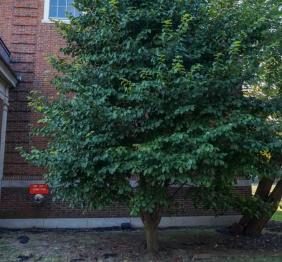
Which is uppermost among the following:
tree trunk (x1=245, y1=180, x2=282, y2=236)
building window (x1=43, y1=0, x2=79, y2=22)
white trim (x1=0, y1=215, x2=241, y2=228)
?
building window (x1=43, y1=0, x2=79, y2=22)

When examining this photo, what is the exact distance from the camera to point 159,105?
25.8 ft

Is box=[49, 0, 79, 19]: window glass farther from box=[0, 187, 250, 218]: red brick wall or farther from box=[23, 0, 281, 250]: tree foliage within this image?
box=[0, 187, 250, 218]: red brick wall

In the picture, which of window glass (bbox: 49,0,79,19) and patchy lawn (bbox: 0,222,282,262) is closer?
patchy lawn (bbox: 0,222,282,262)

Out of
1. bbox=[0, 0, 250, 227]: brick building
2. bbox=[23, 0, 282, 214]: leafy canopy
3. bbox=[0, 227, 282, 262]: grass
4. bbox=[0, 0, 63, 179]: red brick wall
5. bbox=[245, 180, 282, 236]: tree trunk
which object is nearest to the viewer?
bbox=[23, 0, 282, 214]: leafy canopy

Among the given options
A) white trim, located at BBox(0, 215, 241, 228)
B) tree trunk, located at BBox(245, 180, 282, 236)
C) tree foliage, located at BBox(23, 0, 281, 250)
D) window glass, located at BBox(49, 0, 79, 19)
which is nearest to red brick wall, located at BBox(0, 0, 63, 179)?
window glass, located at BBox(49, 0, 79, 19)

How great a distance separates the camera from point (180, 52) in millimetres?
8133

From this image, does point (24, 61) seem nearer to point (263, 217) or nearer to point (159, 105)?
point (159, 105)

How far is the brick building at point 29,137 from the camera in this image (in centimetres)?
1298

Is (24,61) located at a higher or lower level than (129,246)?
higher

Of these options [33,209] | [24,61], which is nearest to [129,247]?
[33,209]

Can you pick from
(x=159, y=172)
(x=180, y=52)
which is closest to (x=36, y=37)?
(x=180, y=52)

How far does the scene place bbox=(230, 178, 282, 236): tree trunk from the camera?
11758mm

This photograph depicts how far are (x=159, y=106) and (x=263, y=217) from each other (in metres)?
5.77

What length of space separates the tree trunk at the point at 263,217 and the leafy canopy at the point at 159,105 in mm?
3394
